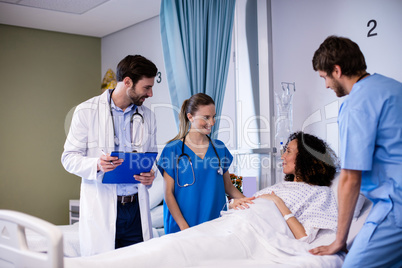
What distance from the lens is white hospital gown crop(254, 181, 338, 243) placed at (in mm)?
2156

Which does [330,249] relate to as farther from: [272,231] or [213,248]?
[213,248]

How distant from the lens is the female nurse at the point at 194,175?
2.37m

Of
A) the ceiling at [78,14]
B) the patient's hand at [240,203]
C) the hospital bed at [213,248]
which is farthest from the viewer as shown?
the ceiling at [78,14]

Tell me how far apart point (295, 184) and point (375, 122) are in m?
0.88

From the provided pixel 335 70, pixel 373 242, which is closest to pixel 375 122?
pixel 335 70

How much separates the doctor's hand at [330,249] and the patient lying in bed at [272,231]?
3 cm

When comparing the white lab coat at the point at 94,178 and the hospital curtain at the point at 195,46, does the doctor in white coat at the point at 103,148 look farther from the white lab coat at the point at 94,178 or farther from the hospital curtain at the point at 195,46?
the hospital curtain at the point at 195,46

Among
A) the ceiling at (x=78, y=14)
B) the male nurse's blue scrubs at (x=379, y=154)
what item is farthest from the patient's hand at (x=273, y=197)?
the ceiling at (x=78, y=14)

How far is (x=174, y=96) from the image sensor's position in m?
2.96

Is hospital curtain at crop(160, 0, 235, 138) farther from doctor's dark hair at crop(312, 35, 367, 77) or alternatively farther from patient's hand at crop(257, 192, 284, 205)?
doctor's dark hair at crop(312, 35, 367, 77)

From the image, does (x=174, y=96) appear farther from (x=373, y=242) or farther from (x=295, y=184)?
(x=373, y=242)

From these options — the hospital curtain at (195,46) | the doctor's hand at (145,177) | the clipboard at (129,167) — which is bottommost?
the doctor's hand at (145,177)

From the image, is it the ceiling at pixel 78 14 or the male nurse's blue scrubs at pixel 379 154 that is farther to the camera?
the ceiling at pixel 78 14

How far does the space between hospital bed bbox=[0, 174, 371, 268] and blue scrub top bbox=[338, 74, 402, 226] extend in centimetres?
45
